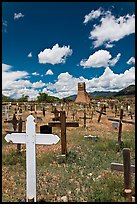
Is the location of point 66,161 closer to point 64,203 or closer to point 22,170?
point 22,170

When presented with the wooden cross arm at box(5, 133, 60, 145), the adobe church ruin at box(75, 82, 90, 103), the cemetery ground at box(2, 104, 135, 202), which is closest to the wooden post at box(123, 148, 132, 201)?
the cemetery ground at box(2, 104, 135, 202)

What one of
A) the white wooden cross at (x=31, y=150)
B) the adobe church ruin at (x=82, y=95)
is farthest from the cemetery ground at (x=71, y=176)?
the adobe church ruin at (x=82, y=95)

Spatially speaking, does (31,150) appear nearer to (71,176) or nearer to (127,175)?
(127,175)

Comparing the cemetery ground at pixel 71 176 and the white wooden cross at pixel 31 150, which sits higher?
the white wooden cross at pixel 31 150

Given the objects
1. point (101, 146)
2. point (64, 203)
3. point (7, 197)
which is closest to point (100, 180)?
point (64, 203)

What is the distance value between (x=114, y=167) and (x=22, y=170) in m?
2.89

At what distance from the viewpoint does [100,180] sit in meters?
5.71

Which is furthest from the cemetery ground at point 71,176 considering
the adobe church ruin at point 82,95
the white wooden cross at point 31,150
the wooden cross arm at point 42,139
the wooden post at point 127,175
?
the adobe church ruin at point 82,95

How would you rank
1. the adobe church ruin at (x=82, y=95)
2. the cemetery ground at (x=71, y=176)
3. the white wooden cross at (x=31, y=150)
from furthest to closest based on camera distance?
the adobe church ruin at (x=82, y=95) < the cemetery ground at (x=71, y=176) < the white wooden cross at (x=31, y=150)

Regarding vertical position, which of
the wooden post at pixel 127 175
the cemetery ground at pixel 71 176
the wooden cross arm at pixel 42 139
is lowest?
the cemetery ground at pixel 71 176

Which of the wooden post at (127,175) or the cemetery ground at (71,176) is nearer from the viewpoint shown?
the wooden post at (127,175)

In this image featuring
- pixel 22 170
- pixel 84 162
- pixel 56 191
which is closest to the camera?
pixel 56 191

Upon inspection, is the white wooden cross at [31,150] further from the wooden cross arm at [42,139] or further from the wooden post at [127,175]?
the wooden post at [127,175]

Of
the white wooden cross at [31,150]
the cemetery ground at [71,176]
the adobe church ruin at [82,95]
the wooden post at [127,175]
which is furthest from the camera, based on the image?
the adobe church ruin at [82,95]
